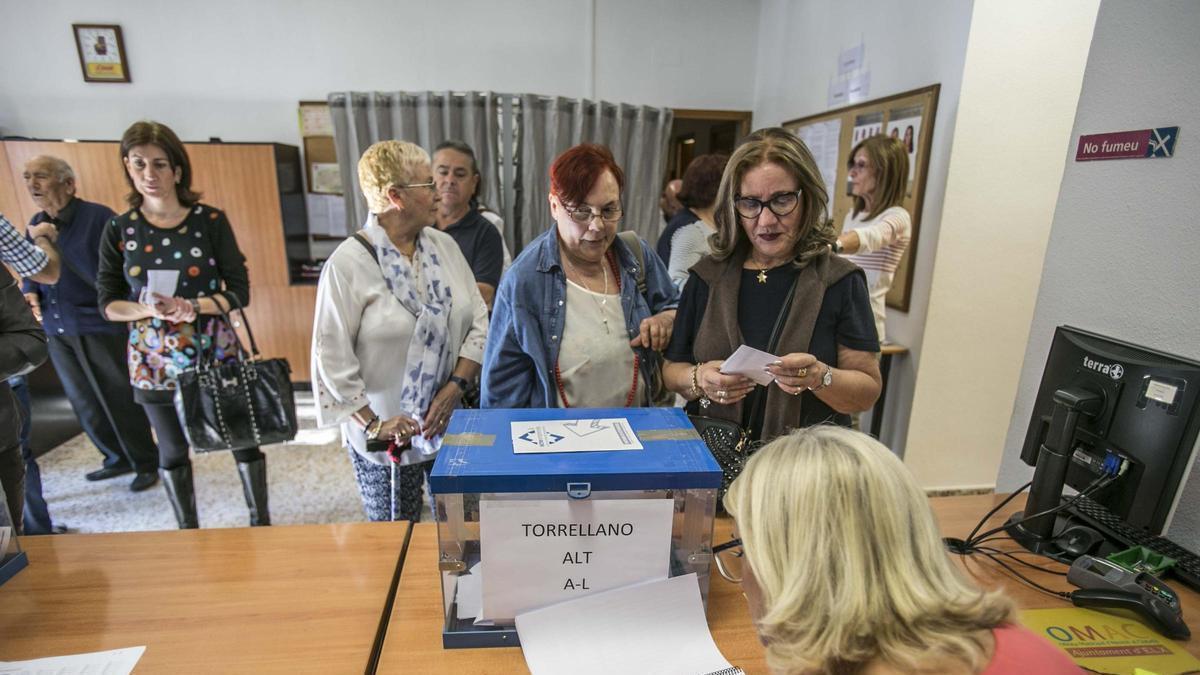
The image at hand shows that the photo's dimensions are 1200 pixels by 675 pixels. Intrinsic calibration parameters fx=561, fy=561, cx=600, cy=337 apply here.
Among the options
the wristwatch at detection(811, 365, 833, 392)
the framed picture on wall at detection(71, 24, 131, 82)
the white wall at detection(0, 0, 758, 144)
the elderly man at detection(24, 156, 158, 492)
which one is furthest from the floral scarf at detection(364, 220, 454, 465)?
the framed picture on wall at detection(71, 24, 131, 82)

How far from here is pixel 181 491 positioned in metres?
2.08

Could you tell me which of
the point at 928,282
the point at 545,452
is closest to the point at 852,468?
the point at 545,452

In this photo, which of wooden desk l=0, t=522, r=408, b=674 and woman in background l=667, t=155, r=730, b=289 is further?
woman in background l=667, t=155, r=730, b=289

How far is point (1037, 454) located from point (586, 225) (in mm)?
1070

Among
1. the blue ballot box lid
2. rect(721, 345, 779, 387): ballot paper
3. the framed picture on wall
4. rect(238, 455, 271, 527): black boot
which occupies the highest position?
the framed picture on wall

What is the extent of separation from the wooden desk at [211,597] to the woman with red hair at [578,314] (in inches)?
18.6

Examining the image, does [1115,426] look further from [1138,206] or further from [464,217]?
[464,217]

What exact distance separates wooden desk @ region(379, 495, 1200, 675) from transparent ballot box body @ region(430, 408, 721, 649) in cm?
3

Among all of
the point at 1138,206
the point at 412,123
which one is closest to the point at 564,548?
the point at 1138,206

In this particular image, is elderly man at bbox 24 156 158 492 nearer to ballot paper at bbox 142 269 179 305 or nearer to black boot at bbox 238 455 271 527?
ballot paper at bbox 142 269 179 305

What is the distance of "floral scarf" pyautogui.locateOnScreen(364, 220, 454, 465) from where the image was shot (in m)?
1.53

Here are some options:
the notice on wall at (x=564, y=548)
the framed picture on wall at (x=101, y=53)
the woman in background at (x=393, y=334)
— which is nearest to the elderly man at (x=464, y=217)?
the woman in background at (x=393, y=334)

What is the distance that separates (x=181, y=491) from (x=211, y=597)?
1443 millimetres

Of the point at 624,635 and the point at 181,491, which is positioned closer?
the point at 624,635
